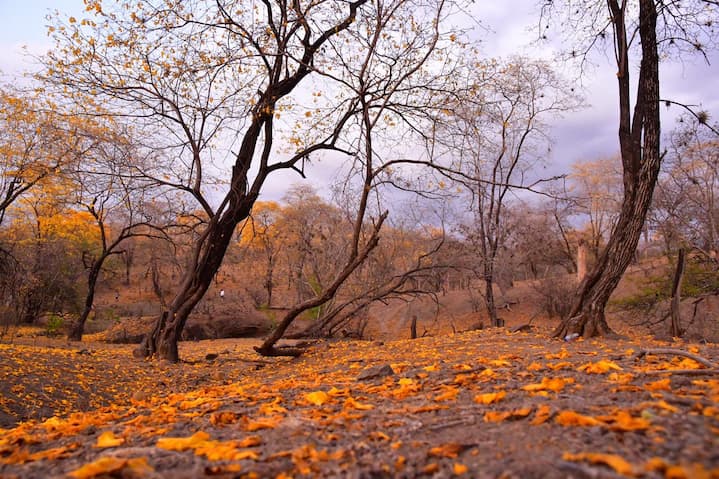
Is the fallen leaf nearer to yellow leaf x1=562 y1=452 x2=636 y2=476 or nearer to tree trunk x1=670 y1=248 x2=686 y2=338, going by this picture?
yellow leaf x1=562 y1=452 x2=636 y2=476

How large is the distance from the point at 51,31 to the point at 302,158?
390 centimetres

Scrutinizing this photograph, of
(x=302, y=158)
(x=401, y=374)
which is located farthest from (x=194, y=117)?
(x=401, y=374)

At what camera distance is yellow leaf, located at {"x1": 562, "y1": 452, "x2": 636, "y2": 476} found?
1309mm

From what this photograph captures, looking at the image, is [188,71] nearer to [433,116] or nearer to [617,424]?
[433,116]

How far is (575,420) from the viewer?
6.00 ft

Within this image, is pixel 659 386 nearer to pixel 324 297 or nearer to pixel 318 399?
pixel 318 399

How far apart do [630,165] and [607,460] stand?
5755 mm

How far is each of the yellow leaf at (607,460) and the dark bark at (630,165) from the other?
17.3ft

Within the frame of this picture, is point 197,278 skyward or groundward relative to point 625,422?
skyward

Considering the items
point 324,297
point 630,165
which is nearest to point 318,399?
point 324,297

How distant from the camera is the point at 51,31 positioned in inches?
255

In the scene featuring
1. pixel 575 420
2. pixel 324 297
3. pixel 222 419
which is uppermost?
pixel 324 297

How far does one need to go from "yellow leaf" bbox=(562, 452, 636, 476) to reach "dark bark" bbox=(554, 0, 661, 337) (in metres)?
5.28

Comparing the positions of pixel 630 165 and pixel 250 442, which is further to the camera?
pixel 630 165
